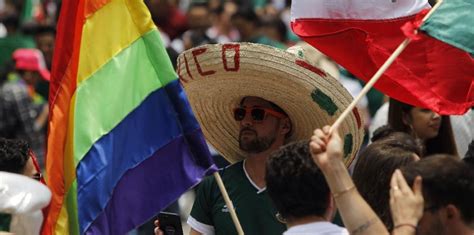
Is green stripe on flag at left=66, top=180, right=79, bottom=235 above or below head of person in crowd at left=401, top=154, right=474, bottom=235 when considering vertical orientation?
above

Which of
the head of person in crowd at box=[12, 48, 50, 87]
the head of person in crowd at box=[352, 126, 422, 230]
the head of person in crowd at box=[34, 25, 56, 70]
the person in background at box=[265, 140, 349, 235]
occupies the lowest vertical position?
the person in background at box=[265, 140, 349, 235]

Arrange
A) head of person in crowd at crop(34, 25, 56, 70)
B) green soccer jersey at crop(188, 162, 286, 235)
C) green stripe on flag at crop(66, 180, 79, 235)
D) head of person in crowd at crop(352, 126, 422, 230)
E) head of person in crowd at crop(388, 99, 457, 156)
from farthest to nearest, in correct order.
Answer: head of person in crowd at crop(34, 25, 56, 70) → head of person in crowd at crop(388, 99, 457, 156) → green soccer jersey at crop(188, 162, 286, 235) → green stripe on flag at crop(66, 180, 79, 235) → head of person in crowd at crop(352, 126, 422, 230)

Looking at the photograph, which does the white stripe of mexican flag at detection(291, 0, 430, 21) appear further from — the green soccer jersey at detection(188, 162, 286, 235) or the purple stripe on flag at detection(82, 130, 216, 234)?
the purple stripe on flag at detection(82, 130, 216, 234)

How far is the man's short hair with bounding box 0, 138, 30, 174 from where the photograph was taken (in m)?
7.52

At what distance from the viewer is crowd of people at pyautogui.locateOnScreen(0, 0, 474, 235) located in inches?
240

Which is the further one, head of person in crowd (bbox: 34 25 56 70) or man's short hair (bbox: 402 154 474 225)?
head of person in crowd (bbox: 34 25 56 70)

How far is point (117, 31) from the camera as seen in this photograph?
300 inches

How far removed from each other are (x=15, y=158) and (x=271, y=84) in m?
1.41

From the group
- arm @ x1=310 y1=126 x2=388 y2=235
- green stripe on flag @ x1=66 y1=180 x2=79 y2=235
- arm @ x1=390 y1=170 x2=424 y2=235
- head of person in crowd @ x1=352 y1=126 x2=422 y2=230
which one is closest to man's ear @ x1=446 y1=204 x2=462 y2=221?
arm @ x1=390 y1=170 x2=424 y2=235

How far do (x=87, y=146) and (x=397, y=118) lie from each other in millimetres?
2957

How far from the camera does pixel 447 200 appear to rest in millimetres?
6102

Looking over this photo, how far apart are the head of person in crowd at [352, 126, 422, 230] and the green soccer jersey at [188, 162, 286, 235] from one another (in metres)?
0.67

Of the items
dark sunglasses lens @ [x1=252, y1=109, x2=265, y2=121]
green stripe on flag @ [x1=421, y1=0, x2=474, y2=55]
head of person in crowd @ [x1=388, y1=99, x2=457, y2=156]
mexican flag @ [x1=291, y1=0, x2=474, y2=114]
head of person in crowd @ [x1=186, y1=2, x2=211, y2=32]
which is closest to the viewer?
green stripe on flag @ [x1=421, y1=0, x2=474, y2=55]

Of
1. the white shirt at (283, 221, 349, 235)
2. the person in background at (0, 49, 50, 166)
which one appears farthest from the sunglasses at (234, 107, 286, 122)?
the person in background at (0, 49, 50, 166)
